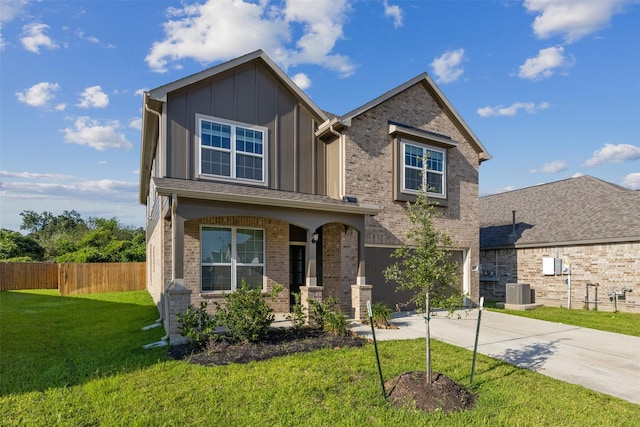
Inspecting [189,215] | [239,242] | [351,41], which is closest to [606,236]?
[351,41]

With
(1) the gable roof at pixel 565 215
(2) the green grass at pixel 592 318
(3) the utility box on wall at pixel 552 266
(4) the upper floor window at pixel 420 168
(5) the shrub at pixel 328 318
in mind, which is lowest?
(2) the green grass at pixel 592 318

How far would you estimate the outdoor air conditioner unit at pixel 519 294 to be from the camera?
1471cm

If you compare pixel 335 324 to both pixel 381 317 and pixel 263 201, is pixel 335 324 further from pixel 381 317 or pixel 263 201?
pixel 263 201

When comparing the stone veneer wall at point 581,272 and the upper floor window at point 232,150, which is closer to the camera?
the upper floor window at point 232,150

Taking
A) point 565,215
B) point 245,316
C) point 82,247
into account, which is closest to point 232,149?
point 245,316

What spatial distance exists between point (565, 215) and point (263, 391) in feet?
55.6

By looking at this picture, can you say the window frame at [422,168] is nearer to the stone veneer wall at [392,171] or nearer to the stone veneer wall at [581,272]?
the stone veneer wall at [392,171]

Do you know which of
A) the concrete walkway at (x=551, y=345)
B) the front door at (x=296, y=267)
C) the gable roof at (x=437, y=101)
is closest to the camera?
the concrete walkway at (x=551, y=345)

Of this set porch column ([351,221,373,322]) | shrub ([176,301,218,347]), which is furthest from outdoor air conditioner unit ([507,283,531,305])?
shrub ([176,301,218,347])

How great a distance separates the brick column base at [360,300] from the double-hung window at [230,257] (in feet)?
8.65

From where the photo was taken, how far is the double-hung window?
10203mm

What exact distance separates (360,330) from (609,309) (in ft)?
35.2

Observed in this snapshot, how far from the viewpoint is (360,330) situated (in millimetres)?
9445

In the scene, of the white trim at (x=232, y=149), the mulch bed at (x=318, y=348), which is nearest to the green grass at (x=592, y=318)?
the mulch bed at (x=318, y=348)
